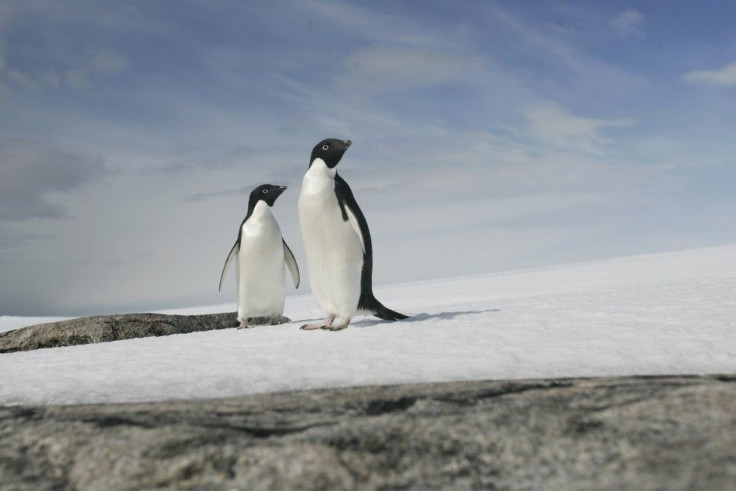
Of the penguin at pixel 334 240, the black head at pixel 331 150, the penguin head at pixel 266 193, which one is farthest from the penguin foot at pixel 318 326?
the penguin head at pixel 266 193

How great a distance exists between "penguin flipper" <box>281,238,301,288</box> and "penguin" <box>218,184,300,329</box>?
372 mm

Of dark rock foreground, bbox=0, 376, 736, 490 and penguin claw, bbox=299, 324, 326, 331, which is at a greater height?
penguin claw, bbox=299, 324, 326, 331

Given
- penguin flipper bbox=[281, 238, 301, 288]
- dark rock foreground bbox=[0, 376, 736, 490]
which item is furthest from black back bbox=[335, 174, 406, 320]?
dark rock foreground bbox=[0, 376, 736, 490]

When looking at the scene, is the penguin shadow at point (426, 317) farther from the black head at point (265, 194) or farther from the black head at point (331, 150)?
the black head at point (265, 194)

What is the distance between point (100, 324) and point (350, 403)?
658 cm

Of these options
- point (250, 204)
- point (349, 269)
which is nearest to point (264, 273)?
point (250, 204)

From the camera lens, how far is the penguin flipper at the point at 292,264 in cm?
831

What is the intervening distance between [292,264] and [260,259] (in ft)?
2.57

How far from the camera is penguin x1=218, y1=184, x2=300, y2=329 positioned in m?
7.62

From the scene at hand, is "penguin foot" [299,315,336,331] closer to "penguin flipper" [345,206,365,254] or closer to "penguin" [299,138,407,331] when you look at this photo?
"penguin" [299,138,407,331]

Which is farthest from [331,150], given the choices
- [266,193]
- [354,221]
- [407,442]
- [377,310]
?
[407,442]

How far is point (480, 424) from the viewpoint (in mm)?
2396

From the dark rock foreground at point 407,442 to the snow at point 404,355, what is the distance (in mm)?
673

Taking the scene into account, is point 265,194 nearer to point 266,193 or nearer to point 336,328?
point 266,193
